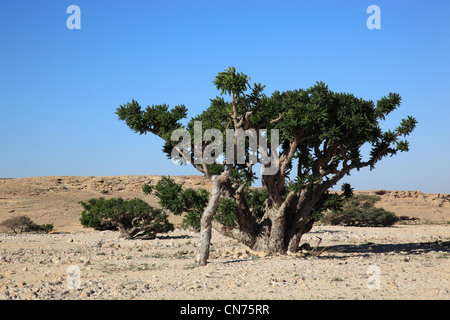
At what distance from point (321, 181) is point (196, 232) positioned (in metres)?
12.2

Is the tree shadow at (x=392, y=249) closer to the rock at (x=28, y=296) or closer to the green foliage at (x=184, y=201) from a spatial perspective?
the green foliage at (x=184, y=201)

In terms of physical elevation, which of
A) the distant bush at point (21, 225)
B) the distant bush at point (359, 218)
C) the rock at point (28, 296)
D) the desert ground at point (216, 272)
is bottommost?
the distant bush at point (359, 218)

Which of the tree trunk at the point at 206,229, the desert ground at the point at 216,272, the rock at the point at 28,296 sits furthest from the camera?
the tree trunk at the point at 206,229

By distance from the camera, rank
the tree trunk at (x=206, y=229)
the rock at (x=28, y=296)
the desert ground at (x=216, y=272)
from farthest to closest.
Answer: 1. the tree trunk at (x=206, y=229)
2. the desert ground at (x=216, y=272)
3. the rock at (x=28, y=296)

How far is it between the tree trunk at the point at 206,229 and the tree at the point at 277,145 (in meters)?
0.03

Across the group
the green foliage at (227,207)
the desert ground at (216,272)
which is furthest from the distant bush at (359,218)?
the green foliage at (227,207)

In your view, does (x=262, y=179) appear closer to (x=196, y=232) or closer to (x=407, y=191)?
(x=196, y=232)

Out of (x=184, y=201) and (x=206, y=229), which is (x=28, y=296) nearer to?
(x=206, y=229)

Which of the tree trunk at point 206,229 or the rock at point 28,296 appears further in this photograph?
the tree trunk at point 206,229

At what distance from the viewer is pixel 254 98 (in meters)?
12.6

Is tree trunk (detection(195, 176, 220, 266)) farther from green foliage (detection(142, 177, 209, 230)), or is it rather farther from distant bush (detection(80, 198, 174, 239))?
distant bush (detection(80, 198, 174, 239))

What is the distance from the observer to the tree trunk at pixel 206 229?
40.1 ft

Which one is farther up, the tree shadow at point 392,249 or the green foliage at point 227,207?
the green foliage at point 227,207
